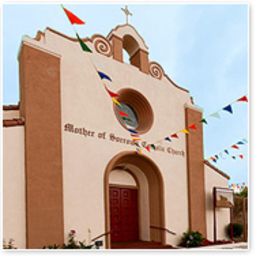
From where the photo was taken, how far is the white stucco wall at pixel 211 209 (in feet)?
33.0

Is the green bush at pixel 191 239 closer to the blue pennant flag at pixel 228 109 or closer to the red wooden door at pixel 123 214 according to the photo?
the red wooden door at pixel 123 214

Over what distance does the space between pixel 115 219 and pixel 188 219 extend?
223cm

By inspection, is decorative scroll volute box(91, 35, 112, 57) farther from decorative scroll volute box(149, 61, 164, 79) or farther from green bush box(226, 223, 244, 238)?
green bush box(226, 223, 244, 238)

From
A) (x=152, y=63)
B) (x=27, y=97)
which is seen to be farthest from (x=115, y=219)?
(x=152, y=63)

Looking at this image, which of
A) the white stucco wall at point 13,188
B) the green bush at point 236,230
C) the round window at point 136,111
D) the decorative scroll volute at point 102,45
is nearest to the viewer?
the white stucco wall at point 13,188

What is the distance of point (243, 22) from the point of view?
5.87 m

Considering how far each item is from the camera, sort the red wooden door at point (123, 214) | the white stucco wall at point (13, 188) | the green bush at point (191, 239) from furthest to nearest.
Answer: the green bush at point (191, 239) < the red wooden door at point (123, 214) < the white stucco wall at point (13, 188)

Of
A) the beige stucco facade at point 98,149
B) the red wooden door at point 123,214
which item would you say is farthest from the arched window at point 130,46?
the red wooden door at point 123,214

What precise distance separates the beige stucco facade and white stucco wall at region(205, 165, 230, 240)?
0.03 m

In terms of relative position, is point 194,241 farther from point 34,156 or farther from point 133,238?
point 34,156

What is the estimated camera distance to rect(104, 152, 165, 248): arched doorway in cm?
874

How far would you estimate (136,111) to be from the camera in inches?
369

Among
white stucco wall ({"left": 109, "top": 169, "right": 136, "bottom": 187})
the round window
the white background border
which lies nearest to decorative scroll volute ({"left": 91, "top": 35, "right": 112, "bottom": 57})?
the round window

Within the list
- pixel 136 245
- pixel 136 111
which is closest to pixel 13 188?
pixel 136 245
